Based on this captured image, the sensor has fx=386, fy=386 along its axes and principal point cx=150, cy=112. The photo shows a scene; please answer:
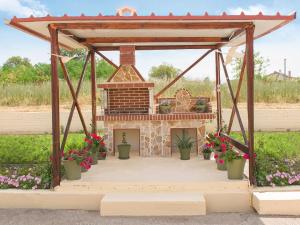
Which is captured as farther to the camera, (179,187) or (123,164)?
(123,164)

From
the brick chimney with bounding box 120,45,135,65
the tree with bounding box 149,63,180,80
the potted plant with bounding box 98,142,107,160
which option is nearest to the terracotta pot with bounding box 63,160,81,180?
the potted plant with bounding box 98,142,107,160

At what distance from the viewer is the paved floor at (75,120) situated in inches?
739

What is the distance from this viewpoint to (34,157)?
423 inches

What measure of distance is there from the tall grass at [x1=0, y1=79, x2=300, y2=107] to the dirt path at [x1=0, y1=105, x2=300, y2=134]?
4.51ft

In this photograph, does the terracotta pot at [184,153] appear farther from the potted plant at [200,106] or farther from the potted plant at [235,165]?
the potted plant at [235,165]

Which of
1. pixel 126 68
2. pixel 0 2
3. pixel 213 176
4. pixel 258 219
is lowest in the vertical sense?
pixel 258 219

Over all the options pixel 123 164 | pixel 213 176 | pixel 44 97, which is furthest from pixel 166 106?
pixel 44 97

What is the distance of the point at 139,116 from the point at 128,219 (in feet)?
13.3

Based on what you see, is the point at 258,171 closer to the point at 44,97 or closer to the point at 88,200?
the point at 88,200

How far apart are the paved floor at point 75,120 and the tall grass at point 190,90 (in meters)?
2.42

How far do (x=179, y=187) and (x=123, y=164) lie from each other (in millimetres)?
2336

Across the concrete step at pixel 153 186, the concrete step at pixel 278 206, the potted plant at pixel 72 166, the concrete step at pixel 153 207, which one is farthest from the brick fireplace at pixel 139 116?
the concrete step at pixel 278 206

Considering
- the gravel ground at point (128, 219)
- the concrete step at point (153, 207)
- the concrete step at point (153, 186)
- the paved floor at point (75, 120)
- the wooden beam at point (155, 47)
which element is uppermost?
the wooden beam at point (155, 47)

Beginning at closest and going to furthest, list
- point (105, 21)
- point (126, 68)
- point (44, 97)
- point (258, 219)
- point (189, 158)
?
1. point (258, 219)
2. point (105, 21)
3. point (189, 158)
4. point (126, 68)
5. point (44, 97)
